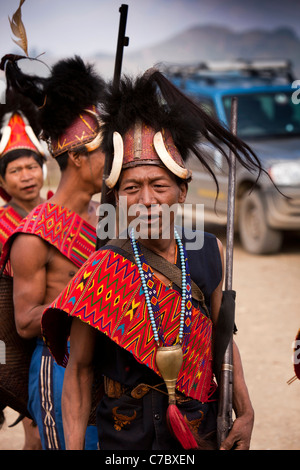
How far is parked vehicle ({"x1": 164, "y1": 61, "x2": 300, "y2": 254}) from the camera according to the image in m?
9.75

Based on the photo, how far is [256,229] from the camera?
1048 centimetres

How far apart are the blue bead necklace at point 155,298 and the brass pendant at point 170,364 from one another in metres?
0.05

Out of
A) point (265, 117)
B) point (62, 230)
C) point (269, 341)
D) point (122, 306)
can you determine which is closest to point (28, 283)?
point (62, 230)

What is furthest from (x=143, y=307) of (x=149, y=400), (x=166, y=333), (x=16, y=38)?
(x=16, y=38)

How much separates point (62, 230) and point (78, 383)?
974 mm

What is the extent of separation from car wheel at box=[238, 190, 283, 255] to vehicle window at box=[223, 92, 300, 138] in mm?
1027

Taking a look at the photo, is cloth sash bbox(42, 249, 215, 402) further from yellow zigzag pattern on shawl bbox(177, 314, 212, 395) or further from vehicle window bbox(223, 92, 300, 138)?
vehicle window bbox(223, 92, 300, 138)

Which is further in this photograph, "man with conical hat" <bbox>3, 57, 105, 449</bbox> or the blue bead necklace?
"man with conical hat" <bbox>3, 57, 105, 449</bbox>

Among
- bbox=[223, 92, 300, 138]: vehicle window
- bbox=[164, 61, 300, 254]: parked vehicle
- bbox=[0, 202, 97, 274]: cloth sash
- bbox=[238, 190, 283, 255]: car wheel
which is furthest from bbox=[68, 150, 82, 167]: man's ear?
bbox=[223, 92, 300, 138]: vehicle window

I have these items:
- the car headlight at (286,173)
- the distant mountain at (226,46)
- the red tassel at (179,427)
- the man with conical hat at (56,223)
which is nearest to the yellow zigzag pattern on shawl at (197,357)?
the red tassel at (179,427)

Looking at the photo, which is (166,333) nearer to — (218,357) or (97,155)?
(218,357)

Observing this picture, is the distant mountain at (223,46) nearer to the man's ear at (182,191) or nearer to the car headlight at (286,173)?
the car headlight at (286,173)

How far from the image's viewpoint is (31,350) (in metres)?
3.75

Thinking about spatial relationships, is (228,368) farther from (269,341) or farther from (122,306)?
(269,341)
